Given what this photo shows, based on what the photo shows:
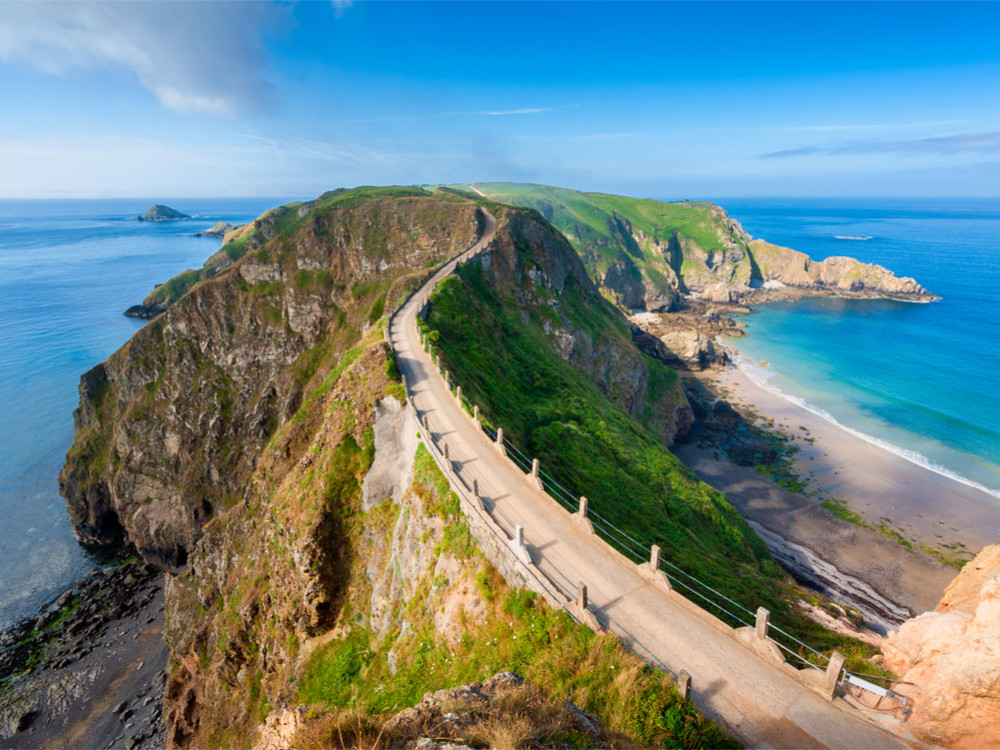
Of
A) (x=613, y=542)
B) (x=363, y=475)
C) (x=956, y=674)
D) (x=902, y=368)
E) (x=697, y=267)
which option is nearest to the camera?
(x=956, y=674)

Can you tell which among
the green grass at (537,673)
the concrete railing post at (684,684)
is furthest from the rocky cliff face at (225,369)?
the concrete railing post at (684,684)

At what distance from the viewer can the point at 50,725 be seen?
4025cm

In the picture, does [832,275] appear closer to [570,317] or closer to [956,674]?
[570,317]

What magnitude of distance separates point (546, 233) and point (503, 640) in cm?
6702

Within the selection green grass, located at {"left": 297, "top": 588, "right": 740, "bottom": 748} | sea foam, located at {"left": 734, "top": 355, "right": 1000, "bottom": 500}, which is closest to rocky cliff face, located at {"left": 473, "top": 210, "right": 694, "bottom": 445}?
sea foam, located at {"left": 734, "top": 355, "right": 1000, "bottom": 500}

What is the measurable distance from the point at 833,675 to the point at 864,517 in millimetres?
53059

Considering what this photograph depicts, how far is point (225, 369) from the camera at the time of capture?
6969 centimetres

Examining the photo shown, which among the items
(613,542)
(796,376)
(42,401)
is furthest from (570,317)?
(42,401)

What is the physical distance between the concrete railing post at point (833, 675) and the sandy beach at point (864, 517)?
104ft

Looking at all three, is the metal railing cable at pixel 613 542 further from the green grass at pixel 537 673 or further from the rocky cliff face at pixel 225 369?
the rocky cliff face at pixel 225 369

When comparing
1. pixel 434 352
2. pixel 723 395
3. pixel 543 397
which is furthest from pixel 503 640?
pixel 723 395

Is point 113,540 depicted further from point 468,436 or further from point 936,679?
point 936,679

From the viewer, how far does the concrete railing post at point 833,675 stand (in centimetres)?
1312

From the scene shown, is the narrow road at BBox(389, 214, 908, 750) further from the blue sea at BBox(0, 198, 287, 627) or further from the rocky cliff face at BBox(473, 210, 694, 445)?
the blue sea at BBox(0, 198, 287, 627)
